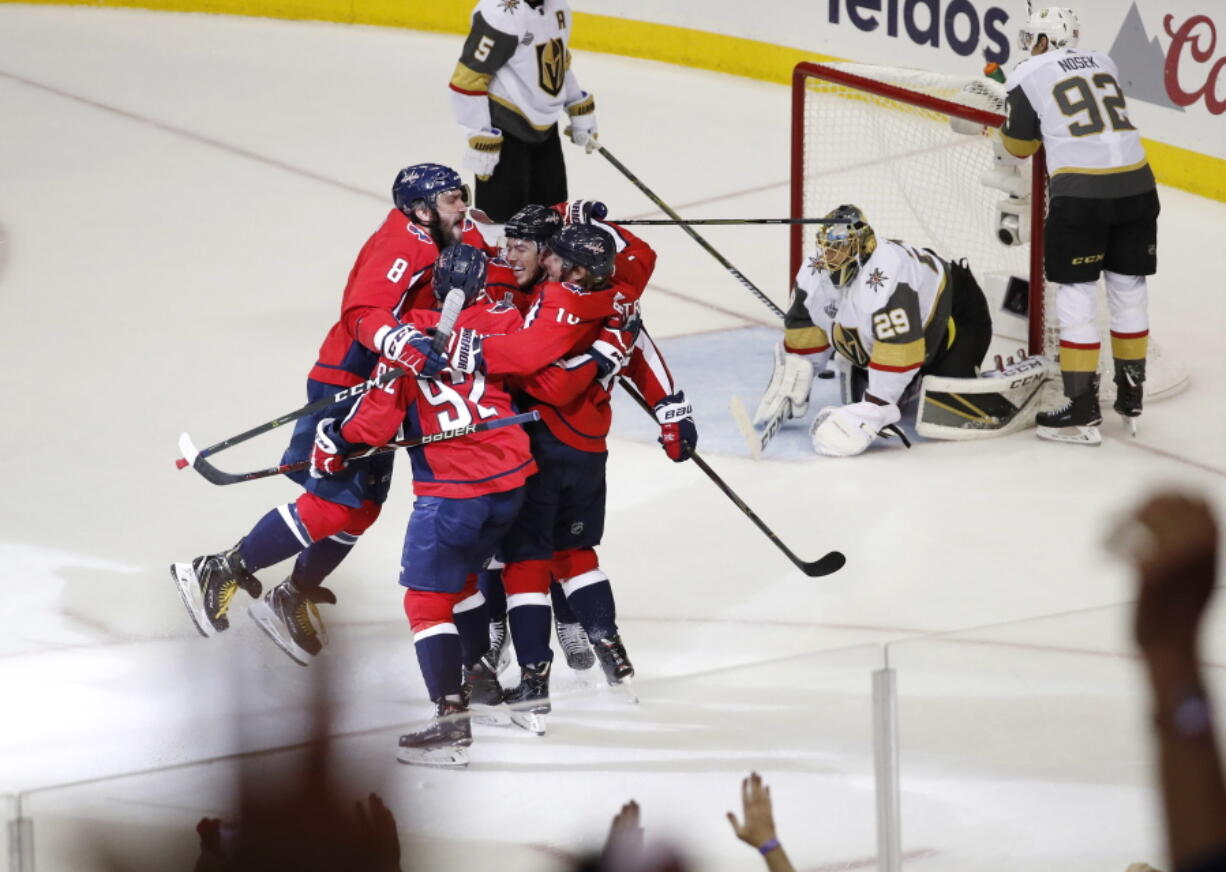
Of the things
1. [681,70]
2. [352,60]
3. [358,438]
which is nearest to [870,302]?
[358,438]

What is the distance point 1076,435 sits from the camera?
5.09 metres

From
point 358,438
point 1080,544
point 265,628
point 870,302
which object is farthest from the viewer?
point 870,302

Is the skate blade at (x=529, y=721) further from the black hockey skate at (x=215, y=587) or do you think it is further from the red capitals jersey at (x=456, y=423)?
the black hockey skate at (x=215, y=587)

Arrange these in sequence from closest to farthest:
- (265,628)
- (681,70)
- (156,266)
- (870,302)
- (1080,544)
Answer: (265,628) → (1080,544) → (870,302) → (156,266) → (681,70)

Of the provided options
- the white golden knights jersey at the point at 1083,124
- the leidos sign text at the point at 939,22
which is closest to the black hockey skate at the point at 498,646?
the white golden knights jersey at the point at 1083,124

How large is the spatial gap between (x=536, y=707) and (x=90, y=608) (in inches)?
85.4

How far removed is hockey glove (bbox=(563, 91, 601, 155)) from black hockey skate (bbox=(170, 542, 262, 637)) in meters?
2.29

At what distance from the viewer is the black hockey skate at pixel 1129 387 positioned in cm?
509

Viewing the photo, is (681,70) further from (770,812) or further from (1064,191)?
(770,812)

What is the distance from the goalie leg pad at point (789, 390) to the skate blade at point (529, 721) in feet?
9.49

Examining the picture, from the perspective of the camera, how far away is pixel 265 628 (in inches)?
157

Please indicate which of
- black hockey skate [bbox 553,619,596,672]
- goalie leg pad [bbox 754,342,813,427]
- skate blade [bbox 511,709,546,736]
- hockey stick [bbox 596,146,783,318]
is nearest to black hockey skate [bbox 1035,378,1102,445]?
goalie leg pad [bbox 754,342,813,427]

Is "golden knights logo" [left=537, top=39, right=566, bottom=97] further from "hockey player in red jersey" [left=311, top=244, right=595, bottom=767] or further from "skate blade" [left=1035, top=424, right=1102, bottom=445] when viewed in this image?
"hockey player in red jersey" [left=311, top=244, right=595, bottom=767]

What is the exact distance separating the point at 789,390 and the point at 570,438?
Answer: 178 centimetres
